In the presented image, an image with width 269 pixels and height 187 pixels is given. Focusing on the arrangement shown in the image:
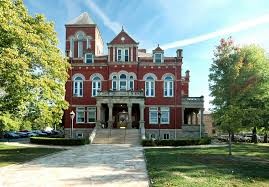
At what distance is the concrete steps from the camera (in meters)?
38.2

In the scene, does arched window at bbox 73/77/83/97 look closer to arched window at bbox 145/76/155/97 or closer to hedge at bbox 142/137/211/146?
arched window at bbox 145/76/155/97

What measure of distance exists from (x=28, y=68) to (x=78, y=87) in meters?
26.0

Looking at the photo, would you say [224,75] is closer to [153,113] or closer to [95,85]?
[153,113]

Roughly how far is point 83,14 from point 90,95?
15481mm

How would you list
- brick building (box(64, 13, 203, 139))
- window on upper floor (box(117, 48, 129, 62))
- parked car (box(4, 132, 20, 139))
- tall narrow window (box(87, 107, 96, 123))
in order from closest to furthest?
brick building (box(64, 13, 203, 139)) < window on upper floor (box(117, 48, 129, 62)) < tall narrow window (box(87, 107, 96, 123)) < parked car (box(4, 132, 20, 139))

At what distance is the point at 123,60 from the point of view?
153ft

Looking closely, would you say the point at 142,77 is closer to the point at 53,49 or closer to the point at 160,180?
the point at 53,49

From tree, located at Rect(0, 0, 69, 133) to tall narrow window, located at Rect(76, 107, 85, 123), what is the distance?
20.1 meters

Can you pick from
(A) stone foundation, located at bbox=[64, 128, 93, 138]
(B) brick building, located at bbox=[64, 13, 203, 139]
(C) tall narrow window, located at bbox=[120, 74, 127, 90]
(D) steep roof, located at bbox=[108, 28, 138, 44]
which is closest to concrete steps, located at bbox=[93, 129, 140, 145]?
(B) brick building, located at bbox=[64, 13, 203, 139]

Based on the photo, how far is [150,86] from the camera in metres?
47.0

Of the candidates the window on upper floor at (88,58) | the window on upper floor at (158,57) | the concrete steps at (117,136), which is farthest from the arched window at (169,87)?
the window on upper floor at (88,58)

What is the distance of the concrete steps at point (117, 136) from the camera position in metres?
38.2

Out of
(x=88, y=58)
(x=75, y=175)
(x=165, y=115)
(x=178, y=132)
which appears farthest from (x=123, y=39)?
(x=75, y=175)

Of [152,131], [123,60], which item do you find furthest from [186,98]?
[123,60]
